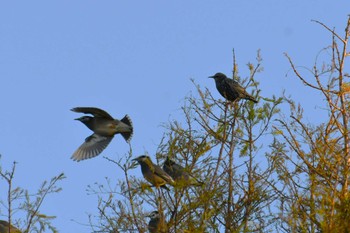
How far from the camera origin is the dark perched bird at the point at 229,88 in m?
11.9

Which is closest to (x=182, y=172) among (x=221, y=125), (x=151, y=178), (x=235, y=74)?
(x=151, y=178)

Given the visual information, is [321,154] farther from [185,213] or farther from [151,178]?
[151,178]

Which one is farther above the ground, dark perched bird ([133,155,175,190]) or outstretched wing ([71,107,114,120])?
outstretched wing ([71,107,114,120])

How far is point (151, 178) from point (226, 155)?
0.87 metres

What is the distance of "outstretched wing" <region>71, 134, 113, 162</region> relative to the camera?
13531 millimetres

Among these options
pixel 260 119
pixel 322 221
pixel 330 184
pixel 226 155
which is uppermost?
pixel 260 119

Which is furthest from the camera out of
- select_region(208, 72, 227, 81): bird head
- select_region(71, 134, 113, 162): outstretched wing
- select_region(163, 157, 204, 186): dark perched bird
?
select_region(208, 72, 227, 81): bird head

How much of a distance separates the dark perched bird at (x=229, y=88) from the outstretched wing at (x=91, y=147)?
1.81 meters

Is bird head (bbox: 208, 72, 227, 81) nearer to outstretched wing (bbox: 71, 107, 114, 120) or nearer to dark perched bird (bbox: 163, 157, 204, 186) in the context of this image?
outstretched wing (bbox: 71, 107, 114, 120)

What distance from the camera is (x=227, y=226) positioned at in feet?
31.6

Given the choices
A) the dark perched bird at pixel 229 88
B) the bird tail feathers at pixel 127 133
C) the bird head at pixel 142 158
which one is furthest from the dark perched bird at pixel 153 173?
the bird tail feathers at pixel 127 133

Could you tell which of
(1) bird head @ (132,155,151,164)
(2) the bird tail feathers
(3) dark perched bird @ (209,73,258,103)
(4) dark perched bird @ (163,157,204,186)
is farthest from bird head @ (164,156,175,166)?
(2) the bird tail feathers

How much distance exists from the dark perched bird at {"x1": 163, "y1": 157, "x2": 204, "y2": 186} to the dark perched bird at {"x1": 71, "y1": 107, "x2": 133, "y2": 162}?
2936 mm

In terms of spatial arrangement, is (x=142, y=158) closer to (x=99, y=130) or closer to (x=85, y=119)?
(x=99, y=130)
